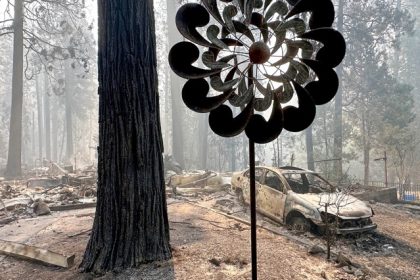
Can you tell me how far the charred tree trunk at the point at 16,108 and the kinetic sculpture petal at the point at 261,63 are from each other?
1923cm

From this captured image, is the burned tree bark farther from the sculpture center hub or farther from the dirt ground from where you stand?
the sculpture center hub

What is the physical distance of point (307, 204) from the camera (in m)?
7.68

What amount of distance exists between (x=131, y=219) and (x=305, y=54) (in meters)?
3.57

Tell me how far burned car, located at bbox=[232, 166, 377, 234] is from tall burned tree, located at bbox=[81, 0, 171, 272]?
350cm

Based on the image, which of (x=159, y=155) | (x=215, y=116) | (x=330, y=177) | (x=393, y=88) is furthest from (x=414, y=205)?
(x=393, y=88)

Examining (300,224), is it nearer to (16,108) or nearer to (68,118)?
(16,108)

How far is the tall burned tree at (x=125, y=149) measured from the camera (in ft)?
16.0

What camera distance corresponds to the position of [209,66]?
3.16m

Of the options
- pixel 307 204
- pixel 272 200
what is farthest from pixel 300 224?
pixel 272 200

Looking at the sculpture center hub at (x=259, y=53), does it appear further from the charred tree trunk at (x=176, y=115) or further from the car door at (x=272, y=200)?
the charred tree trunk at (x=176, y=115)

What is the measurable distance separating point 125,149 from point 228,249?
2.77 meters

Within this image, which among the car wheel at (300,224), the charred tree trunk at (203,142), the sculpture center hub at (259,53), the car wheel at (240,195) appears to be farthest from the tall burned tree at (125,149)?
the charred tree trunk at (203,142)

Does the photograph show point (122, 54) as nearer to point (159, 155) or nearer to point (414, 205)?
point (159, 155)

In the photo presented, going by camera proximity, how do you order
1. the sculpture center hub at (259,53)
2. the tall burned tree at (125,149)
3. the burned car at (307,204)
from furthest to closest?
the burned car at (307,204) < the tall burned tree at (125,149) < the sculpture center hub at (259,53)
